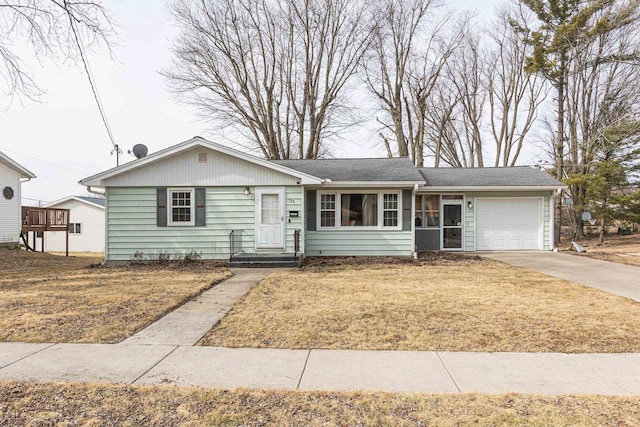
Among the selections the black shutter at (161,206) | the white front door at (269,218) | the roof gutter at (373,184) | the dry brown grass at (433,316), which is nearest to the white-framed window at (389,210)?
the roof gutter at (373,184)

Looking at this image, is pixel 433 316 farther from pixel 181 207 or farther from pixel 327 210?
pixel 181 207

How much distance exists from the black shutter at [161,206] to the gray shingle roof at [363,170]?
4778mm

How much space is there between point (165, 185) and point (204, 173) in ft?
3.93

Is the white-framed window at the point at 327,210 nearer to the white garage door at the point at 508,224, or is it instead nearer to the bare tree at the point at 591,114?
the white garage door at the point at 508,224

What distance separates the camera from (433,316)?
5504 mm

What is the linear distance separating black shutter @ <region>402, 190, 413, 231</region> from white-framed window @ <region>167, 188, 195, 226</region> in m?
6.48

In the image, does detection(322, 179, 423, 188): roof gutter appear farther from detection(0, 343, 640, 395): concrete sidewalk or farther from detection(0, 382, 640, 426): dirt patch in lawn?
detection(0, 382, 640, 426): dirt patch in lawn

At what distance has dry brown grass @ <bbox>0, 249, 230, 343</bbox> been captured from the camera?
489 centimetres

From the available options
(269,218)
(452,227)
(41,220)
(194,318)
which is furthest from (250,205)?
(41,220)

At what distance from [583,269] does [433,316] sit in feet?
22.5

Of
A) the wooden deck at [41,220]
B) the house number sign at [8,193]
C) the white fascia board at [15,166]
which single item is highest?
the white fascia board at [15,166]

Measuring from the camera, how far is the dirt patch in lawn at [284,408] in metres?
2.74

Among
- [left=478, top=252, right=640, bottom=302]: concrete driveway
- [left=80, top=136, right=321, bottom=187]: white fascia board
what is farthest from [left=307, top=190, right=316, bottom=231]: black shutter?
[left=478, top=252, right=640, bottom=302]: concrete driveway

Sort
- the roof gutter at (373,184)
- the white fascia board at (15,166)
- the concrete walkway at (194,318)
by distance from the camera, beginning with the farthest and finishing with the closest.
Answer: the white fascia board at (15,166) < the roof gutter at (373,184) < the concrete walkway at (194,318)
